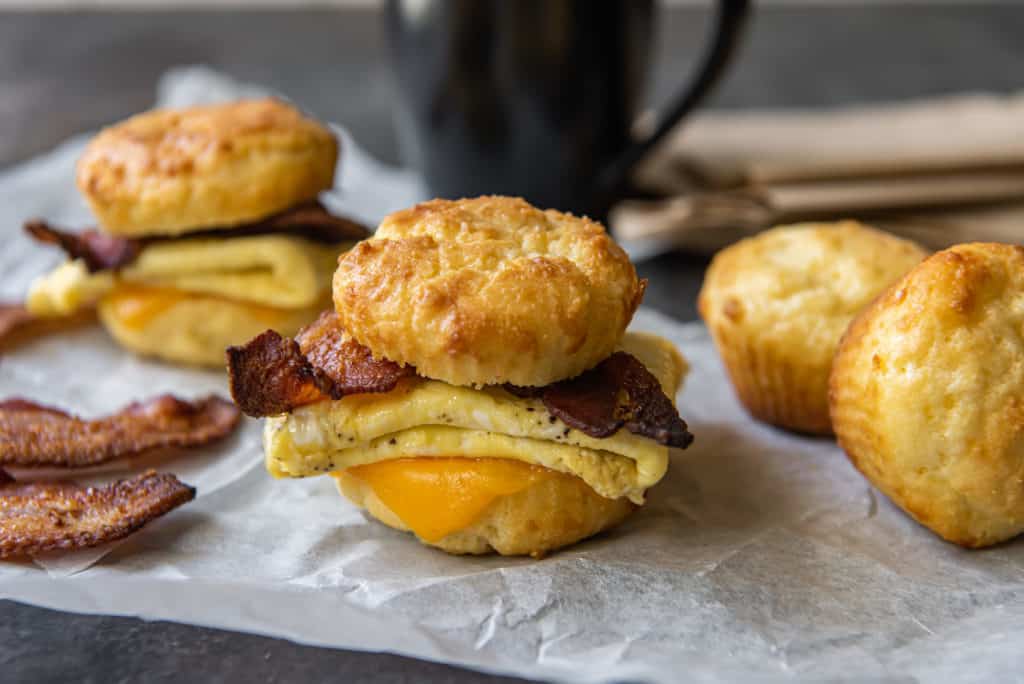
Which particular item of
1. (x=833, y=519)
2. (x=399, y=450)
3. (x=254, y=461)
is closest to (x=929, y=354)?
(x=833, y=519)

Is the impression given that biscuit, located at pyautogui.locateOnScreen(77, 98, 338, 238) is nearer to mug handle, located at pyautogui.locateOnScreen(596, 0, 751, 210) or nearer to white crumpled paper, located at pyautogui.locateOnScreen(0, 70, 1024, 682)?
white crumpled paper, located at pyautogui.locateOnScreen(0, 70, 1024, 682)

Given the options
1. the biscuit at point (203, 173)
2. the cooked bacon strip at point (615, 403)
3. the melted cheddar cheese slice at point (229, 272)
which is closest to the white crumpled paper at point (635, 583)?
the cooked bacon strip at point (615, 403)

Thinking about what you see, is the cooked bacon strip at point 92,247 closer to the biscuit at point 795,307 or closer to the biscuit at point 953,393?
the biscuit at point 795,307

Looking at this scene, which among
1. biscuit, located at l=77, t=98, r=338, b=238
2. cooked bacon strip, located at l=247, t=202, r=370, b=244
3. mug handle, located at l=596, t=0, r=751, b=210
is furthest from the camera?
mug handle, located at l=596, t=0, r=751, b=210

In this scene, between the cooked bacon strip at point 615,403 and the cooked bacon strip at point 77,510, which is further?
the cooked bacon strip at point 77,510

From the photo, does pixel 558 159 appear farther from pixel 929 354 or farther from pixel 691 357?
pixel 929 354

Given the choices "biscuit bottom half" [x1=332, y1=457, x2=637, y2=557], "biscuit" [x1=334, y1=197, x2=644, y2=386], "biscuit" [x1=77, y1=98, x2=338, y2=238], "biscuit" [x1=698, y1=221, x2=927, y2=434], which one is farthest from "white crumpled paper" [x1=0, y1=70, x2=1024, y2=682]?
"biscuit" [x1=77, y1=98, x2=338, y2=238]
